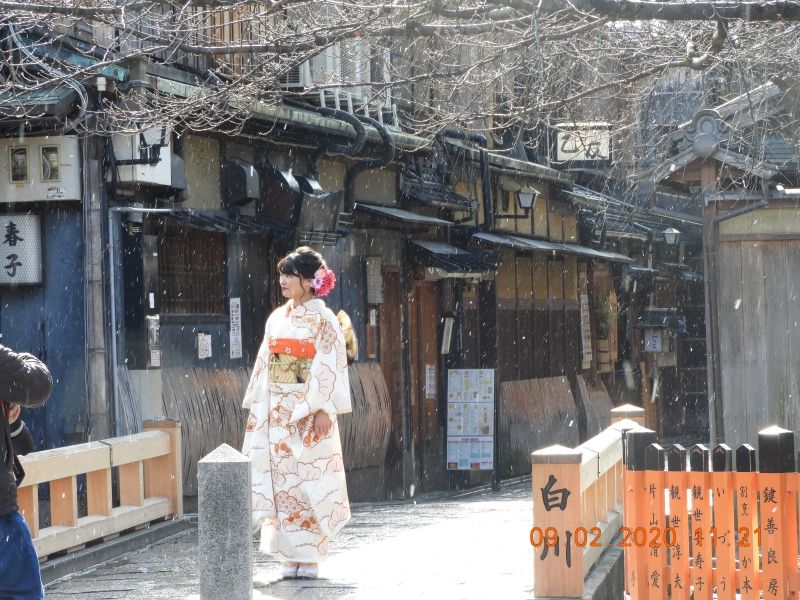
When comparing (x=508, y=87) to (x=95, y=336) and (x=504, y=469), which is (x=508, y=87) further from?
(x=504, y=469)

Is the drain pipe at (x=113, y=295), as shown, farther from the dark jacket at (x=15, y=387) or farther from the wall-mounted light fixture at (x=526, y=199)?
the wall-mounted light fixture at (x=526, y=199)

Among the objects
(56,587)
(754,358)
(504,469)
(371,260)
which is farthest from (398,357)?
(56,587)

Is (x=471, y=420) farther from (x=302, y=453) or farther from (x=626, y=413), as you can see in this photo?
(x=302, y=453)

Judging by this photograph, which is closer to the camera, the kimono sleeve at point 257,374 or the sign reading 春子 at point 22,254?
the kimono sleeve at point 257,374

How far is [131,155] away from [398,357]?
717 cm

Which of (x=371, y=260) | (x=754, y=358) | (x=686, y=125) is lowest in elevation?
(x=754, y=358)

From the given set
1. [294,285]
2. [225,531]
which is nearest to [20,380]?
Answer: [225,531]

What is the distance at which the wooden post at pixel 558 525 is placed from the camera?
7617 mm

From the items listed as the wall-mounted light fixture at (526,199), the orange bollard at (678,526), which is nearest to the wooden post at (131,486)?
the orange bollard at (678,526)

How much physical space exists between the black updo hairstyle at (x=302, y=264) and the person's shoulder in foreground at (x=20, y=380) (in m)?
3.11

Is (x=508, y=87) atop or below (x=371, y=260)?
atop

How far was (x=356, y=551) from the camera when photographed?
386 inches
